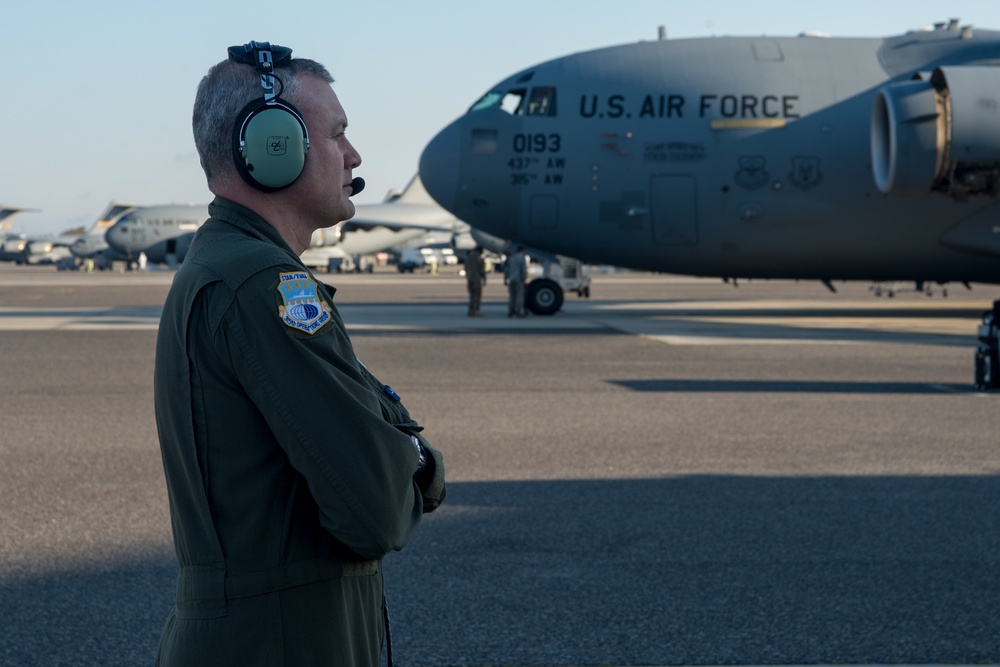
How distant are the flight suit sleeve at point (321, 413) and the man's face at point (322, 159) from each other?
0.31 metres

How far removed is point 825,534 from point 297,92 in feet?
15.2

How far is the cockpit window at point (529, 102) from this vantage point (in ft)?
68.2

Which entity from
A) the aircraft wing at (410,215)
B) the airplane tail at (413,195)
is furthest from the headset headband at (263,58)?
the airplane tail at (413,195)

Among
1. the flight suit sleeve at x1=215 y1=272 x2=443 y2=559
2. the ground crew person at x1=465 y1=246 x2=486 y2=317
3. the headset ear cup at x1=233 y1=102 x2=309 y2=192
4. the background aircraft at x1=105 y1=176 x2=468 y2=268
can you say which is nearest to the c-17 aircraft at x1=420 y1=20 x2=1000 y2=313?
the ground crew person at x1=465 y1=246 x2=486 y2=317

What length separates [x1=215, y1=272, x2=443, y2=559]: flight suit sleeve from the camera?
193 cm

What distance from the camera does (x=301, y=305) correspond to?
1.91 meters

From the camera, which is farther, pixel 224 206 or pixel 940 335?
pixel 940 335

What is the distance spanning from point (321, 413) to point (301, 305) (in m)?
0.17

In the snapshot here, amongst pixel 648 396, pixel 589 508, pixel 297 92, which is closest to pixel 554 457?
pixel 589 508

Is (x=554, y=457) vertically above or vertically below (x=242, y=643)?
below

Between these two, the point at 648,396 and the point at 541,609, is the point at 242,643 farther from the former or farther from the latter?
the point at 648,396

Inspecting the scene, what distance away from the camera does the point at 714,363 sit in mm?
14945

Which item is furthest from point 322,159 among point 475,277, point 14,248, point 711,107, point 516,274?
point 14,248

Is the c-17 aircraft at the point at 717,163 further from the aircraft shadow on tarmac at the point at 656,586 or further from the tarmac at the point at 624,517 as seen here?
the aircraft shadow on tarmac at the point at 656,586
